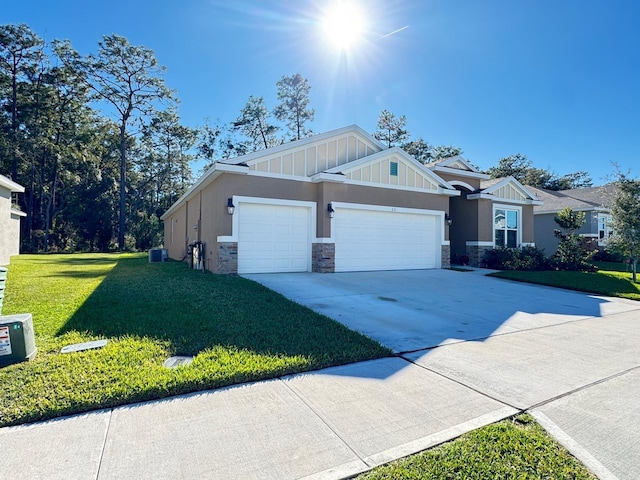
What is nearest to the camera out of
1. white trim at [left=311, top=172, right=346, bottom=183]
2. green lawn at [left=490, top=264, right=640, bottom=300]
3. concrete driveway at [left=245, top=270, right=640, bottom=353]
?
concrete driveway at [left=245, top=270, right=640, bottom=353]

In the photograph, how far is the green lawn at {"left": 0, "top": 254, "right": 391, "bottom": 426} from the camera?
3266 mm

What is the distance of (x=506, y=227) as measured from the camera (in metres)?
17.0

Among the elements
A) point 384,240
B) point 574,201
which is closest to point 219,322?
point 384,240

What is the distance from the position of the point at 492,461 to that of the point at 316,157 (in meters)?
11.0

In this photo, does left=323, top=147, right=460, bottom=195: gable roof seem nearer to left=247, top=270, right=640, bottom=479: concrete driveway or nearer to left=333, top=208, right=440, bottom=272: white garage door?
left=333, top=208, right=440, bottom=272: white garage door

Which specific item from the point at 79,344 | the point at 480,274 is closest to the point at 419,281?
the point at 480,274

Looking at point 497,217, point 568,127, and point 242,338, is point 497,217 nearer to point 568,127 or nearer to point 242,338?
point 568,127

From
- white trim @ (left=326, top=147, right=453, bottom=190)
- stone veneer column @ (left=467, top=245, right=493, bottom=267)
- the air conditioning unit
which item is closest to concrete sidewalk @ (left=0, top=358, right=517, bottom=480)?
white trim @ (left=326, top=147, right=453, bottom=190)

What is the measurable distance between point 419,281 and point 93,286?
9.04 metres

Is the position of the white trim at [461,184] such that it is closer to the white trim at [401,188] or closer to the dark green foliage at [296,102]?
the white trim at [401,188]

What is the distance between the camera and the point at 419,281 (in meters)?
10.9

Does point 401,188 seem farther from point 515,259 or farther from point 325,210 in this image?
point 515,259

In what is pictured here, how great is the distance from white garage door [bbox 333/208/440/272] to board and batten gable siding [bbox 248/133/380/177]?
180 centimetres

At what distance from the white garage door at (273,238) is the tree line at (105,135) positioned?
2367 centimetres
